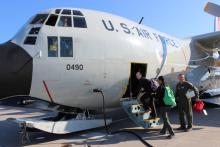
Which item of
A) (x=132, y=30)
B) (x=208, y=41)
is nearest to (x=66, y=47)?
(x=132, y=30)

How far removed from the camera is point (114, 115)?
38.4ft

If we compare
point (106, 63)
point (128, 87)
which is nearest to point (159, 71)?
point (128, 87)

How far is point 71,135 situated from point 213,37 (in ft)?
24.8

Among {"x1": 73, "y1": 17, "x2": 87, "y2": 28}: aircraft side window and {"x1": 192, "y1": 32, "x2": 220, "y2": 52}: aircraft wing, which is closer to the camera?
{"x1": 73, "y1": 17, "x2": 87, "y2": 28}: aircraft side window

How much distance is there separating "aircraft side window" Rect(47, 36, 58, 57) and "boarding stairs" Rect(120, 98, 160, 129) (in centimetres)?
256

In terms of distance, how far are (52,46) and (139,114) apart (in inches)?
121

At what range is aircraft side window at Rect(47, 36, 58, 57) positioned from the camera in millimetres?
7921

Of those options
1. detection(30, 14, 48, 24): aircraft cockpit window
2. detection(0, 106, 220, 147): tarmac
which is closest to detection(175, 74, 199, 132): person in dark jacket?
detection(0, 106, 220, 147): tarmac

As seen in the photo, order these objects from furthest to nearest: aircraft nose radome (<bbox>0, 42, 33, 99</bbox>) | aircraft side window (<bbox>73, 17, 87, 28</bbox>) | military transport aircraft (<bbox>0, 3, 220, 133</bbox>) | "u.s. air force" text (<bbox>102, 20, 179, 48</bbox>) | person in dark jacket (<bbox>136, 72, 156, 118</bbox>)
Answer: "u.s. air force" text (<bbox>102, 20, 179, 48</bbox>) < person in dark jacket (<bbox>136, 72, 156, 118</bbox>) < aircraft side window (<bbox>73, 17, 87, 28</bbox>) < military transport aircraft (<bbox>0, 3, 220, 133</bbox>) < aircraft nose radome (<bbox>0, 42, 33, 99</bbox>)

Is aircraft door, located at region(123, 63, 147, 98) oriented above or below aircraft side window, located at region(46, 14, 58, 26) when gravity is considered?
below

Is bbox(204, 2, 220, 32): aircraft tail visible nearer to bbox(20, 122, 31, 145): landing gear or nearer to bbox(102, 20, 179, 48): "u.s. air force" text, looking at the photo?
bbox(102, 20, 179, 48): "u.s. air force" text

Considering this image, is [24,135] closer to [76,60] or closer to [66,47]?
[76,60]

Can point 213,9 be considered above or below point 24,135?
above

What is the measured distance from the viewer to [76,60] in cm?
820
